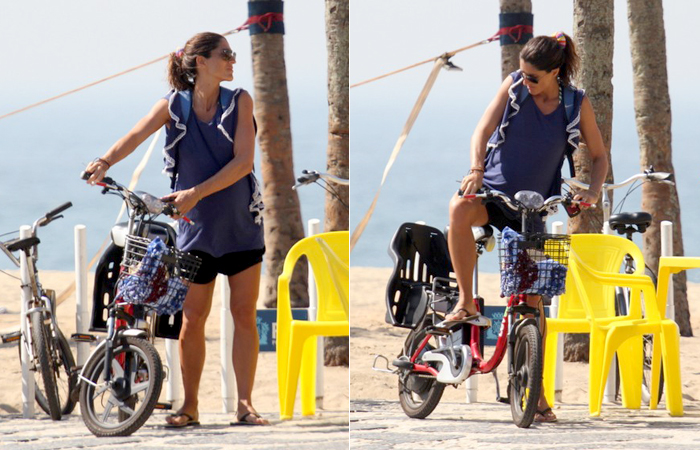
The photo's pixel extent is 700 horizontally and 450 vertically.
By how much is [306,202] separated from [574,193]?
72 centimetres

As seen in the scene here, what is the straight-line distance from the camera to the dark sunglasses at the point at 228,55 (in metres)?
3.14

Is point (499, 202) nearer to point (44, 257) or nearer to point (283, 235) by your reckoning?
point (283, 235)

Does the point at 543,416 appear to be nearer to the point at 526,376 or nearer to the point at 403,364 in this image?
the point at 526,376

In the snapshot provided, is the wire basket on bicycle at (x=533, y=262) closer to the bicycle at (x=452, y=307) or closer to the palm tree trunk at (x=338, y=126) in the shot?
the bicycle at (x=452, y=307)

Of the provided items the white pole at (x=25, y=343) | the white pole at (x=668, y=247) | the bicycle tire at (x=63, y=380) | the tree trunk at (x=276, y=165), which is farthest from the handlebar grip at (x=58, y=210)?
the white pole at (x=668, y=247)

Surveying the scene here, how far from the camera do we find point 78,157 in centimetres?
348

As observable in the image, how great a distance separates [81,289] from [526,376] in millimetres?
1325

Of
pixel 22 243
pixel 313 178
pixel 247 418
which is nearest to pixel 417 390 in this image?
pixel 247 418

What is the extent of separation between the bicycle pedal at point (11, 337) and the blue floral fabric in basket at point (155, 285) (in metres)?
A: 1.05

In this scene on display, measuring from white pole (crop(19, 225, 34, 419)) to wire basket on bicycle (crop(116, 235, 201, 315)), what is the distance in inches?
33.6

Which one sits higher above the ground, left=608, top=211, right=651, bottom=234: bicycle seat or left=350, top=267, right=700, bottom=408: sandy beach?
left=608, top=211, right=651, bottom=234: bicycle seat

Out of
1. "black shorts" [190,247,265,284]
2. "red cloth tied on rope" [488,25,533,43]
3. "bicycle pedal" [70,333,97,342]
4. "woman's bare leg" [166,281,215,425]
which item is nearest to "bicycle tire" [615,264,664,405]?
"red cloth tied on rope" [488,25,533,43]

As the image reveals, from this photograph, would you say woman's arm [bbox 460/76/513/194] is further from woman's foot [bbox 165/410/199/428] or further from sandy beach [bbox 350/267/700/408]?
woman's foot [bbox 165/410/199/428]

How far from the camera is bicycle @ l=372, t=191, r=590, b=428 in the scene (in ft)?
9.91
